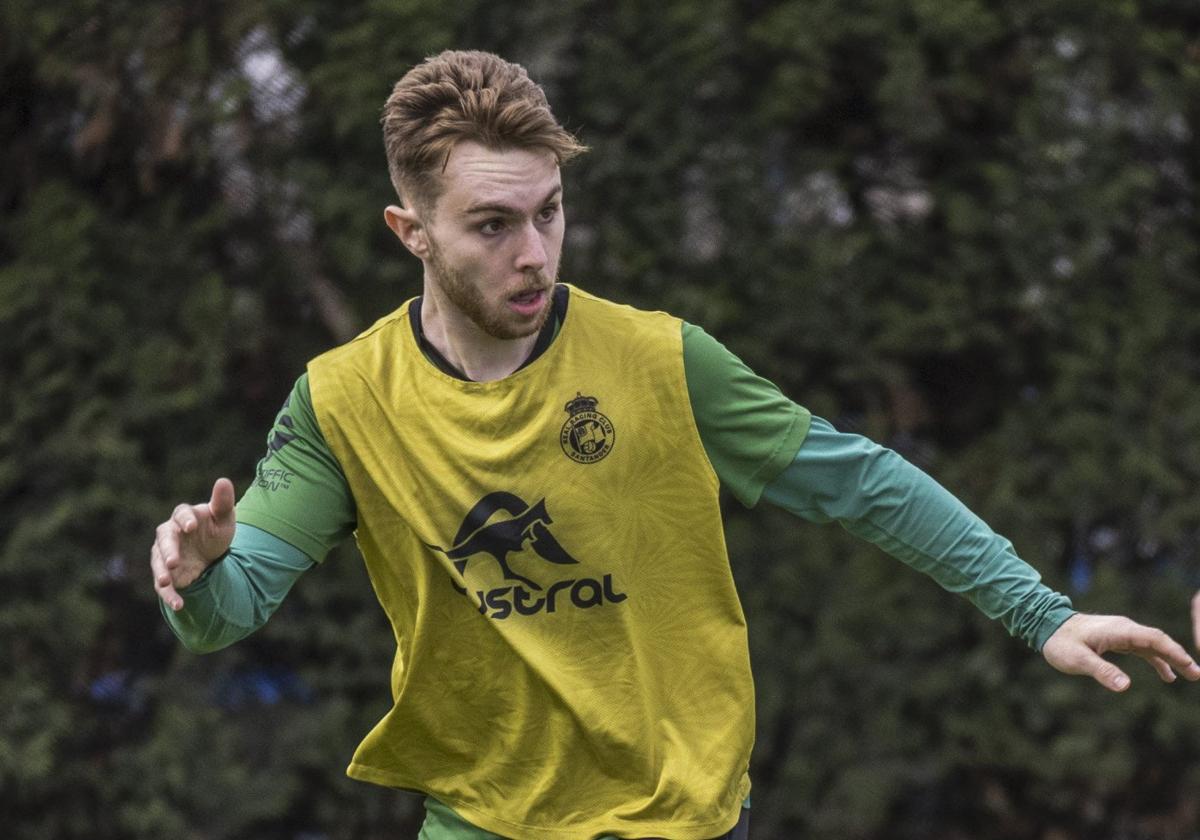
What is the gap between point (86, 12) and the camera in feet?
17.4

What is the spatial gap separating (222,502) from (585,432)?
71 cm

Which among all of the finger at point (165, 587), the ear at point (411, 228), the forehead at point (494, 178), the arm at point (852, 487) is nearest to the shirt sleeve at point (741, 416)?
the arm at point (852, 487)

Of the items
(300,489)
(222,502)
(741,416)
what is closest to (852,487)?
(741,416)

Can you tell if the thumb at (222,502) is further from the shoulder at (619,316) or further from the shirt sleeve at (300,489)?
the shoulder at (619,316)

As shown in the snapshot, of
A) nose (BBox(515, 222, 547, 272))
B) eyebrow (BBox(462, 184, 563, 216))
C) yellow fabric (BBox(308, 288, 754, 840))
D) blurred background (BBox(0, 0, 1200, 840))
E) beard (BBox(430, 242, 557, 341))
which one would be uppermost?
eyebrow (BBox(462, 184, 563, 216))

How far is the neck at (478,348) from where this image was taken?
3.23 metres

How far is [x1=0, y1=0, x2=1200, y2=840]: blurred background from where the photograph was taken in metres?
5.38

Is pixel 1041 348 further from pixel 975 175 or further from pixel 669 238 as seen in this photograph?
pixel 669 238

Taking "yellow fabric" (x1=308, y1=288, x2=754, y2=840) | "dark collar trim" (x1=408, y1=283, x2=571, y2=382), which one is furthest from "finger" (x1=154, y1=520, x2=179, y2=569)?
"dark collar trim" (x1=408, y1=283, x2=571, y2=382)

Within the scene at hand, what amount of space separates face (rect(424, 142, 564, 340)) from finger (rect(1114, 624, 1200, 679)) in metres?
1.14

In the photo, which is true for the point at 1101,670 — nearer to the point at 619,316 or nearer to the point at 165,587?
the point at 619,316

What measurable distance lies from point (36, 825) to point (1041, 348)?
348 centimetres

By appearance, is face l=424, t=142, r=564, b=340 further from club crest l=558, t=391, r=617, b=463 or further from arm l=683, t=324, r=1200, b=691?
arm l=683, t=324, r=1200, b=691

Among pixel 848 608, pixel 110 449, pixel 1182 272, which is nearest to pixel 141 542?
pixel 110 449
